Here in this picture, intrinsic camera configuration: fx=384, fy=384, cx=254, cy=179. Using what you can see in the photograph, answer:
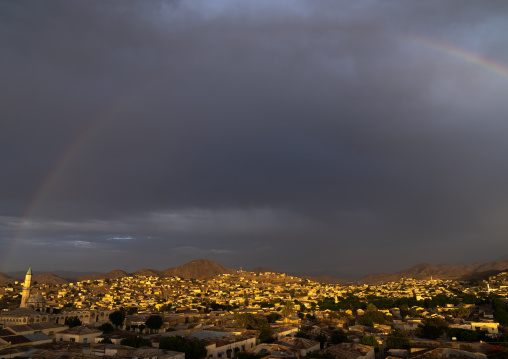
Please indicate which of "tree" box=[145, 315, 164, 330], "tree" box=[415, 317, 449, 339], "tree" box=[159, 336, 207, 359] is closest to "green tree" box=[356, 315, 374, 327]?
"tree" box=[415, 317, 449, 339]

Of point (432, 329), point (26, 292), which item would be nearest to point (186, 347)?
point (432, 329)

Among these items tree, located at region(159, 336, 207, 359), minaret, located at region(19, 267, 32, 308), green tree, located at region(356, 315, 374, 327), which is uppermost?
minaret, located at region(19, 267, 32, 308)

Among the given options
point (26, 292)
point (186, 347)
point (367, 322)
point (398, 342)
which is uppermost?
point (26, 292)

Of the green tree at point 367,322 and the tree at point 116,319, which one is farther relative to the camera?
the tree at point 116,319

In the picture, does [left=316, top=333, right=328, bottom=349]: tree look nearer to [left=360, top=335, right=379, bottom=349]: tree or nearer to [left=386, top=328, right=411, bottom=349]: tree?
[left=360, top=335, right=379, bottom=349]: tree

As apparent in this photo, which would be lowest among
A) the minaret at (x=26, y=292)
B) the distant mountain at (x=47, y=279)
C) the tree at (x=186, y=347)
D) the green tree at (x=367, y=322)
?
the green tree at (x=367, y=322)

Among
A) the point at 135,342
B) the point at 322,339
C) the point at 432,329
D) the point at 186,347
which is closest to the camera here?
the point at 186,347

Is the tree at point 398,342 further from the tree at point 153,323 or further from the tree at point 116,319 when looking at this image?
the tree at point 116,319

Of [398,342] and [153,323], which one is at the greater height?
[153,323]

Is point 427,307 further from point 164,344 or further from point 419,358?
point 164,344

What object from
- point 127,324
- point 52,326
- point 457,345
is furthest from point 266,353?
point 127,324

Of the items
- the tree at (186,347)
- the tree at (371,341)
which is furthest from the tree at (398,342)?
A: the tree at (186,347)

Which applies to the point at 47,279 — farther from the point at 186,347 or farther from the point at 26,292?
the point at 186,347
